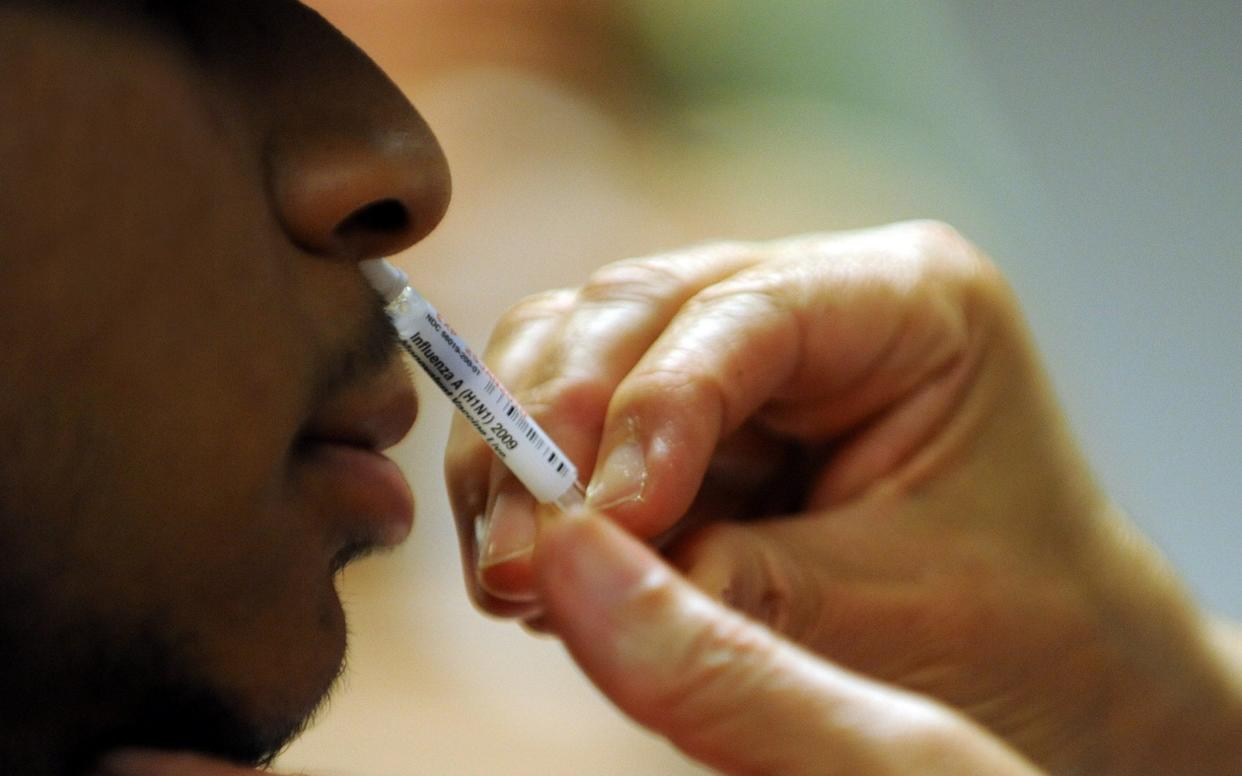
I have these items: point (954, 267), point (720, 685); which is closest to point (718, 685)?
point (720, 685)

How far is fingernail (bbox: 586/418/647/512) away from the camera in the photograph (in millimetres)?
567

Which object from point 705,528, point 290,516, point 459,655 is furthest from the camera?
point 459,655

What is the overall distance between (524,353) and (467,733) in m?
0.77

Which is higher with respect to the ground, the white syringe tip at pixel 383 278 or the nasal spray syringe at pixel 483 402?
the white syringe tip at pixel 383 278

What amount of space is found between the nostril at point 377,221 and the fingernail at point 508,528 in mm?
154

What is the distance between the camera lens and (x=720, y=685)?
40 cm

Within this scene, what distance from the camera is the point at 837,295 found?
692 millimetres

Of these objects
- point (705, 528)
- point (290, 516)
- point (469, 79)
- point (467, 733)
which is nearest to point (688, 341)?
point (705, 528)

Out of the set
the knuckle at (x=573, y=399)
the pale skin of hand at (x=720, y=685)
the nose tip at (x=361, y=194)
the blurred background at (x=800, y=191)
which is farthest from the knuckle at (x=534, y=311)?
the blurred background at (x=800, y=191)

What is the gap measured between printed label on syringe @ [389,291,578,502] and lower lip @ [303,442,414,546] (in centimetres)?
5

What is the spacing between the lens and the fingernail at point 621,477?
22.3 inches

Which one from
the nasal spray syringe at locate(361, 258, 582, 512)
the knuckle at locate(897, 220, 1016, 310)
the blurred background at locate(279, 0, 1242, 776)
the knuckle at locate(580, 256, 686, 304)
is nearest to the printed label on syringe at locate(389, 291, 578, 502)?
the nasal spray syringe at locate(361, 258, 582, 512)

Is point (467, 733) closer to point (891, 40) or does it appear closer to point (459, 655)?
point (459, 655)

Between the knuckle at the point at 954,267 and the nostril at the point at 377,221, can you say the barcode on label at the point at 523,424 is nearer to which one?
the nostril at the point at 377,221
